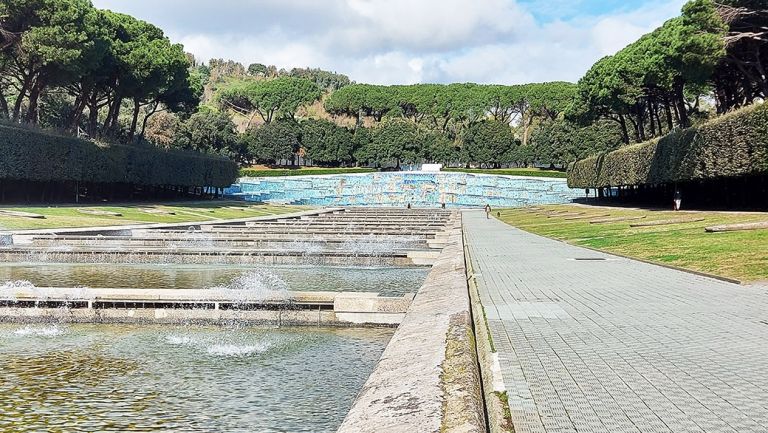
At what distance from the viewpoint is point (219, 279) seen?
16.2 metres

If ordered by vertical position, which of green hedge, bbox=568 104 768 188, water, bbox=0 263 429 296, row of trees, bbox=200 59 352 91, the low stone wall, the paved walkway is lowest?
water, bbox=0 263 429 296

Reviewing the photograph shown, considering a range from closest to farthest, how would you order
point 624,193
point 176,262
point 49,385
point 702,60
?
point 49,385 → point 176,262 → point 702,60 → point 624,193

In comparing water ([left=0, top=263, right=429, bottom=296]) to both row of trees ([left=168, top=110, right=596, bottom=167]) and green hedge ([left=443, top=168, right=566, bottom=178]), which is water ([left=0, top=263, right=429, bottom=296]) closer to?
green hedge ([left=443, top=168, right=566, bottom=178])

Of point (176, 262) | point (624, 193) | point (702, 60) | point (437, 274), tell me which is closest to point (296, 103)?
point (624, 193)

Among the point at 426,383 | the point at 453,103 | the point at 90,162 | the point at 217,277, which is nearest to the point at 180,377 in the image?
the point at 426,383

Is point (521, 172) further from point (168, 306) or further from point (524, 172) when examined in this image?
point (168, 306)

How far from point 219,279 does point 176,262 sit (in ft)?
13.1

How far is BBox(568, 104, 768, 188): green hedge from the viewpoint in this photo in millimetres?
30422

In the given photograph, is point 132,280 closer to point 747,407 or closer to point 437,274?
point 437,274

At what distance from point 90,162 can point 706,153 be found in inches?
1519

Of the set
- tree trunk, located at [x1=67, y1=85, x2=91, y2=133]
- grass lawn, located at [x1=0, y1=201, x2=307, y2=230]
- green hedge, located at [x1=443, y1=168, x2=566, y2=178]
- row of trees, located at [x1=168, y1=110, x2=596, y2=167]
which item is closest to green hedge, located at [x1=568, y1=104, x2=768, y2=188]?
grass lawn, located at [x1=0, y1=201, x2=307, y2=230]

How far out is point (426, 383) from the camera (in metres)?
4.68

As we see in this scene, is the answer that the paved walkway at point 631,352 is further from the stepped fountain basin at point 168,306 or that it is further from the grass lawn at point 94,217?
the grass lawn at point 94,217

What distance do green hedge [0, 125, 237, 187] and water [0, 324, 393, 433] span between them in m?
33.2
